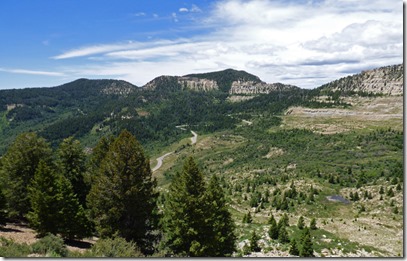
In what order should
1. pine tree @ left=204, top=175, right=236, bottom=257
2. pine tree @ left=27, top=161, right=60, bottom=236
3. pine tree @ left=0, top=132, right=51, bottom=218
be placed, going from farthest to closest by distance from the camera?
pine tree @ left=0, top=132, right=51, bottom=218, pine tree @ left=27, top=161, right=60, bottom=236, pine tree @ left=204, top=175, right=236, bottom=257

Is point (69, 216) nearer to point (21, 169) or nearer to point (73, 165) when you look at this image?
point (73, 165)

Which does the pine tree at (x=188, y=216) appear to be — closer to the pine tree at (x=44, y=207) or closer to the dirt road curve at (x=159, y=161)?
the pine tree at (x=44, y=207)

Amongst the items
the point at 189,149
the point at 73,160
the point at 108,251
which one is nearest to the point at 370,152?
the point at 189,149

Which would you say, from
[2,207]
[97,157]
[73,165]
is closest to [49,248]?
[2,207]

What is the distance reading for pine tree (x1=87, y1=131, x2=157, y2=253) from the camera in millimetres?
28438

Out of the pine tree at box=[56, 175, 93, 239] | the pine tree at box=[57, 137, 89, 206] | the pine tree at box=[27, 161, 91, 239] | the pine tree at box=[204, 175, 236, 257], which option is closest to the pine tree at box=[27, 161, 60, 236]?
Answer: the pine tree at box=[27, 161, 91, 239]

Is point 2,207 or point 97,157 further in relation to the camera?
point 97,157

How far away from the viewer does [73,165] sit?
4150 centimetres

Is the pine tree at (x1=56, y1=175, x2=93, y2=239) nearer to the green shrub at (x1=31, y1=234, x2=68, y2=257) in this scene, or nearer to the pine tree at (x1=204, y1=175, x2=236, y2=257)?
the green shrub at (x1=31, y1=234, x2=68, y2=257)

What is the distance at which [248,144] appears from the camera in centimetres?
16400

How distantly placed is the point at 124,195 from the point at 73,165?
53.2 ft

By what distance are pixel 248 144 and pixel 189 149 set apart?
115ft

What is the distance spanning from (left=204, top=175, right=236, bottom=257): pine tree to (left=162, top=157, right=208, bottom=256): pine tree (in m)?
0.52

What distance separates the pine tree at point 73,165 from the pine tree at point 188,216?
1768cm
